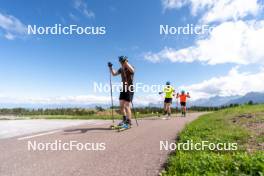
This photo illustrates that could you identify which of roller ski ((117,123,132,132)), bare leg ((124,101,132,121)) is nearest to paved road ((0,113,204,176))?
roller ski ((117,123,132,132))

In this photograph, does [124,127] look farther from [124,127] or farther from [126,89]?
[126,89]

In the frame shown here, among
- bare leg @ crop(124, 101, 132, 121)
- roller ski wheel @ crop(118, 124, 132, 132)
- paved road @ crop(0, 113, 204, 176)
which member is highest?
bare leg @ crop(124, 101, 132, 121)

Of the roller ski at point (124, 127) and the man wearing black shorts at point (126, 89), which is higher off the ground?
the man wearing black shorts at point (126, 89)

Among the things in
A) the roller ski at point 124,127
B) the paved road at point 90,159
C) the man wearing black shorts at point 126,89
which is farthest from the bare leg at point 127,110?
the paved road at point 90,159

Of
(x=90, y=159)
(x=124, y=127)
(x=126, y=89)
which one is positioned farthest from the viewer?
(x=126, y=89)

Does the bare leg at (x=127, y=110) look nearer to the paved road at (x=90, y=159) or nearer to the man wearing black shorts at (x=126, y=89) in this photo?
the man wearing black shorts at (x=126, y=89)

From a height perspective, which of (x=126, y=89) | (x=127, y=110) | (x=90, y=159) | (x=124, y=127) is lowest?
(x=90, y=159)

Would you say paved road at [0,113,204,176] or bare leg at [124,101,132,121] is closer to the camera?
paved road at [0,113,204,176]

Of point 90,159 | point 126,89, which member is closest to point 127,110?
point 126,89

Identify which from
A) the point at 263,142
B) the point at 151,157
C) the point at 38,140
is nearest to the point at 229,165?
the point at 151,157

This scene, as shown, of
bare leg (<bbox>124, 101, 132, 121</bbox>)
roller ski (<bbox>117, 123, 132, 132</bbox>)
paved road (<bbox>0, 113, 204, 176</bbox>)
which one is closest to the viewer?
paved road (<bbox>0, 113, 204, 176</bbox>)

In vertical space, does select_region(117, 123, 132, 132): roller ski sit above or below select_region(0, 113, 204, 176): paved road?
above

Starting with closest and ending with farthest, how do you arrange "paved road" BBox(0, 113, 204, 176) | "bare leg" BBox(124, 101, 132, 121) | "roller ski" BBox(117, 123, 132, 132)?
"paved road" BBox(0, 113, 204, 176), "roller ski" BBox(117, 123, 132, 132), "bare leg" BBox(124, 101, 132, 121)

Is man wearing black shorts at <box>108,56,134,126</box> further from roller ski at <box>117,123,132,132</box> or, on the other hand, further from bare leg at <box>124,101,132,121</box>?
roller ski at <box>117,123,132,132</box>
